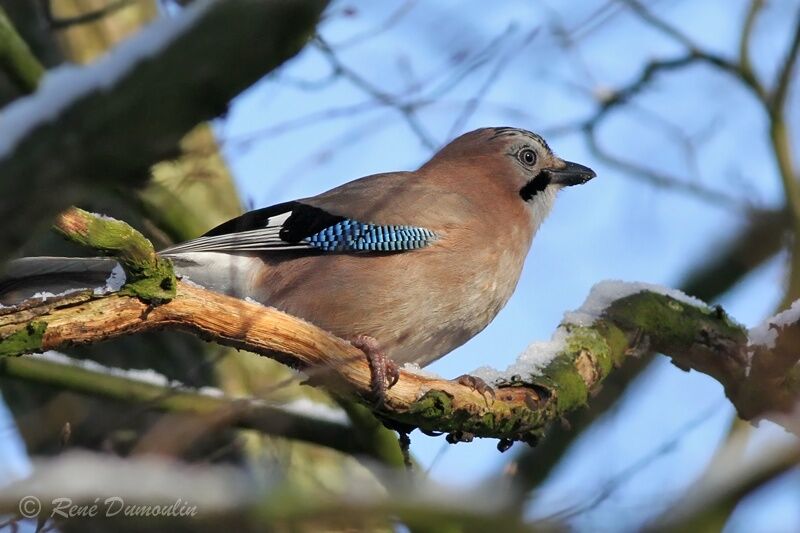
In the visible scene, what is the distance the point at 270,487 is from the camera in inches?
122

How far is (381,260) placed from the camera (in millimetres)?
5793

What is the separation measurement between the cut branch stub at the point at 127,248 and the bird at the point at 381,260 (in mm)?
1662

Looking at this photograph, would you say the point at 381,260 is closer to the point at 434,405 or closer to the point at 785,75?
the point at 434,405

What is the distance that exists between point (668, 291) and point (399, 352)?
1527mm

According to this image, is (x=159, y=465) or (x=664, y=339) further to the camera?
(x=664, y=339)

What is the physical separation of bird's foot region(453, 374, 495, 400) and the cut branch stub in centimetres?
155

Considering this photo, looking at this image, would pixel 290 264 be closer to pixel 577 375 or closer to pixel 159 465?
pixel 577 375

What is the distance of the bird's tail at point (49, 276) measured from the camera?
4711 millimetres

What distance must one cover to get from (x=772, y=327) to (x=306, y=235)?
2589 millimetres

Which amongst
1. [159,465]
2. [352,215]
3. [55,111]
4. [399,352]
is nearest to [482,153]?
[352,215]

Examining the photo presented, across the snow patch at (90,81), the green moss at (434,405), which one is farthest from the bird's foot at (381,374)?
the snow patch at (90,81)

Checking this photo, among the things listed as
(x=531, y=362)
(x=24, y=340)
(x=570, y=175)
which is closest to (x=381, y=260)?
(x=531, y=362)

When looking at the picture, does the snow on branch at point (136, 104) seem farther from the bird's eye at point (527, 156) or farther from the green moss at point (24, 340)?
the bird's eye at point (527, 156)

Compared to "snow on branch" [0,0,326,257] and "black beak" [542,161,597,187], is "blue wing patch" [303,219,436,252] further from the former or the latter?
"snow on branch" [0,0,326,257]
